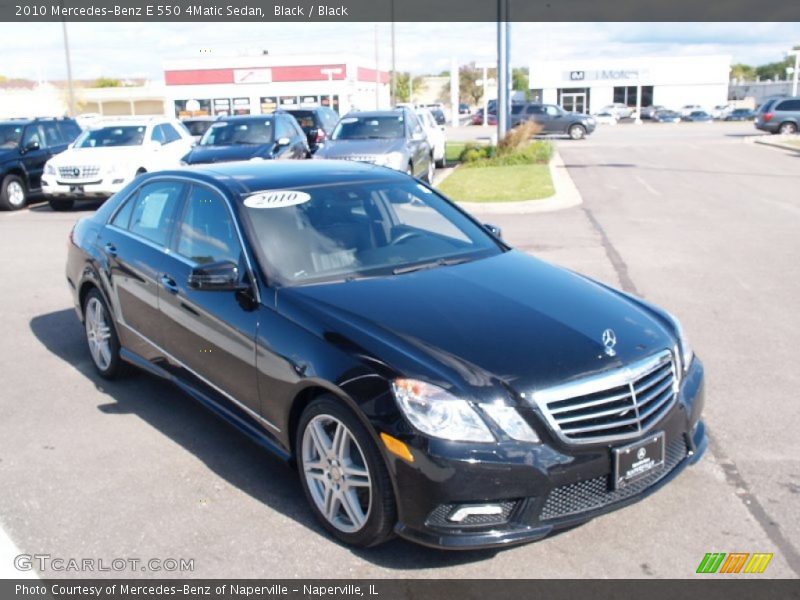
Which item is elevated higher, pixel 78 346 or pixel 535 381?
pixel 535 381

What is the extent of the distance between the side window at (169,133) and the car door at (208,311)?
14.0 meters

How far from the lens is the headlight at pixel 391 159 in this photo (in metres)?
15.4

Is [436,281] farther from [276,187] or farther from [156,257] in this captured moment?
[156,257]

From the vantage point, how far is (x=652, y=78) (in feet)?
251

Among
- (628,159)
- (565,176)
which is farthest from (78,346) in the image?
(628,159)

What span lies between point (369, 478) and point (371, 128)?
14.4 m

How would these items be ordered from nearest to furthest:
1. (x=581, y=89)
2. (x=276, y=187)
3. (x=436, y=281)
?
1. (x=436, y=281)
2. (x=276, y=187)
3. (x=581, y=89)

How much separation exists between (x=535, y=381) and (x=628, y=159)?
23.1 m

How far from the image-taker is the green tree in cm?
10162

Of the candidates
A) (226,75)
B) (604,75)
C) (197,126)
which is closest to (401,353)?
(197,126)

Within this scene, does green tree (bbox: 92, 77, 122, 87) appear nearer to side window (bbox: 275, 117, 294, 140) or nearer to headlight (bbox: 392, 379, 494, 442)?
side window (bbox: 275, 117, 294, 140)

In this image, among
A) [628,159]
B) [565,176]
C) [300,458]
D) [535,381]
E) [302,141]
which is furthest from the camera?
[628,159]

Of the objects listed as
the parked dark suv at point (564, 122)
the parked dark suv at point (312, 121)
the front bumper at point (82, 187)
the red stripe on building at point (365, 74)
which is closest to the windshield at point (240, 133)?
the front bumper at point (82, 187)

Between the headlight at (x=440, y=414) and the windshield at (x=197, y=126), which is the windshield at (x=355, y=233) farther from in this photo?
the windshield at (x=197, y=126)
